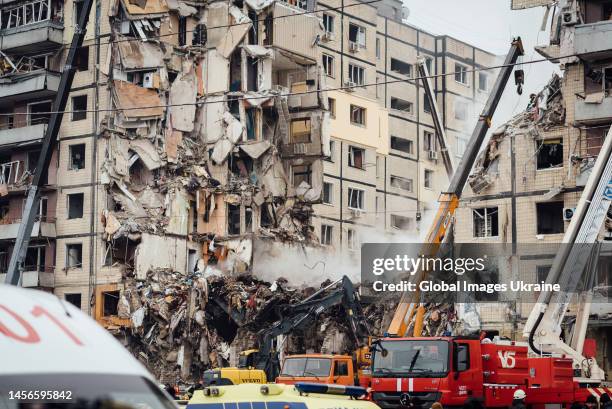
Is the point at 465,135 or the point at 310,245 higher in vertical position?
the point at 465,135

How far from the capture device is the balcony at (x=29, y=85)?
56.2 meters

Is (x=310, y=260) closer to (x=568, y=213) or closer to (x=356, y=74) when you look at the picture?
(x=356, y=74)

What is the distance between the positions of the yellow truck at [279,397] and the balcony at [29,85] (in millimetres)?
44330

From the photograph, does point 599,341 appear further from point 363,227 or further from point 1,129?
point 1,129

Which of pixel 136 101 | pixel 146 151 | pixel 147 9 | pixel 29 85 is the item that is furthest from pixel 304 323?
pixel 29 85

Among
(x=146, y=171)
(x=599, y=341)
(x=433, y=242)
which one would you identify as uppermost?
(x=146, y=171)

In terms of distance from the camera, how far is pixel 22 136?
5691 centimetres

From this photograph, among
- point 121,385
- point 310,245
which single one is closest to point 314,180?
point 310,245

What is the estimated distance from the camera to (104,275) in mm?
53000

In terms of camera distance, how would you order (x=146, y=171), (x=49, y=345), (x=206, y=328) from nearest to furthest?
(x=49, y=345)
(x=206, y=328)
(x=146, y=171)

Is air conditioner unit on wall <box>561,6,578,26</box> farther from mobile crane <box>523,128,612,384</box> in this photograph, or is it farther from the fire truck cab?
the fire truck cab

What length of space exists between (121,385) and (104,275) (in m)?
49.0

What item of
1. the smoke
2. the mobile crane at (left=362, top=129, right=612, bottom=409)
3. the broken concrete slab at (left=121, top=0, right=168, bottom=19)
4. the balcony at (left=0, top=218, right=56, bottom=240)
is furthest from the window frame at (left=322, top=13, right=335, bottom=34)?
the mobile crane at (left=362, top=129, right=612, bottom=409)

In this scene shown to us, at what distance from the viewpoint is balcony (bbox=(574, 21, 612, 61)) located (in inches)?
1822
